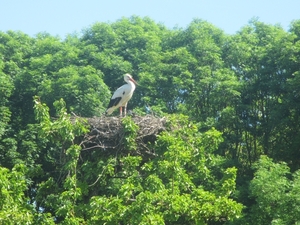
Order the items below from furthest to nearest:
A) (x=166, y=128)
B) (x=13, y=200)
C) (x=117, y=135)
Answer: (x=166, y=128) < (x=117, y=135) < (x=13, y=200)

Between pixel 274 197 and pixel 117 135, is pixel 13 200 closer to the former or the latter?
pixel 117 135

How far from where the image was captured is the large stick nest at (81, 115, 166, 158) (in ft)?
61.2

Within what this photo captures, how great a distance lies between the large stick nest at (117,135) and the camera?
18641mm

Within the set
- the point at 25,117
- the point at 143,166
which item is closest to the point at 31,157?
the point at 25,117

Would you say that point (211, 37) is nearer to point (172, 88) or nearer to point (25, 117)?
point (172, 88)

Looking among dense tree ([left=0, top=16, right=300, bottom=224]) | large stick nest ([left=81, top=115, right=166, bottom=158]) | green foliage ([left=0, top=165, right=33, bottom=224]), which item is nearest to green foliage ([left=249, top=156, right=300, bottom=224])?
dense tree ([left=0, top=16, right=300, bottom=224])

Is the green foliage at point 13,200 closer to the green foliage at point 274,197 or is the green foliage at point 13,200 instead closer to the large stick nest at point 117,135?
the large stick nest at point 117,135

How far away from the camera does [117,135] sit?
1864 centimetres

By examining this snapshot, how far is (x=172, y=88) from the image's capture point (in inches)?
1085

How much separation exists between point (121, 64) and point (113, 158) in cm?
972

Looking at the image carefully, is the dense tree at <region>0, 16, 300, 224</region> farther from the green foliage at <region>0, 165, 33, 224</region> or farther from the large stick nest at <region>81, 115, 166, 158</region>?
the large stick nest at <region>81, 115, 166, 158</region>

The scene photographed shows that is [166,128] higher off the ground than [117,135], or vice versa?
[166,128]

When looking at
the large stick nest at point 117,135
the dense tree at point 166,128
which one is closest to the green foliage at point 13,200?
the dense tree at point 166,128

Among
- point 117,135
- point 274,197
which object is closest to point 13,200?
point 117,135
